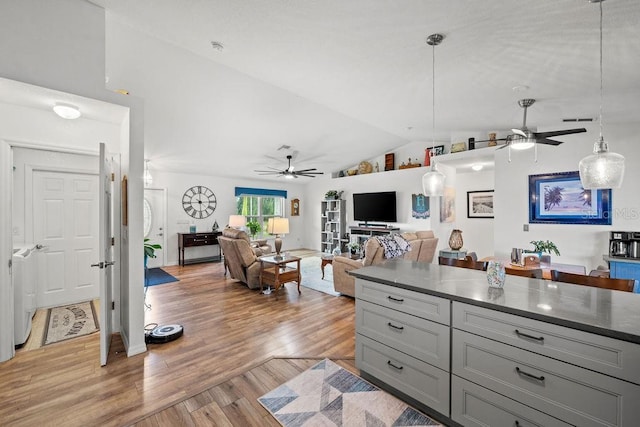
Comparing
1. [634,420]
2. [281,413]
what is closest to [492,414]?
[634,420]

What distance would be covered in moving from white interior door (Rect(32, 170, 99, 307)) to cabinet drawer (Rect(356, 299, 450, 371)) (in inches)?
156

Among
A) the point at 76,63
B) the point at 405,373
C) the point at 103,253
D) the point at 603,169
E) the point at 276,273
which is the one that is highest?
the point at 76,63

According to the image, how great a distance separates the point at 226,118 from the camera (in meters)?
4.62

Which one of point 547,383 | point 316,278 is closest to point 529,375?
point 547,383

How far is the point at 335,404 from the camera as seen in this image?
1.94m

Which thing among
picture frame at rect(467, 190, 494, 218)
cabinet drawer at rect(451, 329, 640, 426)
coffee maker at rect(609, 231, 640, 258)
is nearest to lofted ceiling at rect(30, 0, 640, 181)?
coffee maker at rect(609, 231, 640, 258)

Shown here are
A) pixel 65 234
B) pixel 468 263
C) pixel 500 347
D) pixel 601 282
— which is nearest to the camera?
pixel 500 347

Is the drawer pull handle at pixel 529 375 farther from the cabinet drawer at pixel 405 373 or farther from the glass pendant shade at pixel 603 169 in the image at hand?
the glass pendant shade at pixel 603 169

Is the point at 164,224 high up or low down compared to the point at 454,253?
up

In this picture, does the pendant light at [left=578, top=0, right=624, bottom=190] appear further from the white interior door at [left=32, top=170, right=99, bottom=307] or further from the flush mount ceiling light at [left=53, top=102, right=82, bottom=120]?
the white interior door at [left=32, top=170, right=99, bottom=307]

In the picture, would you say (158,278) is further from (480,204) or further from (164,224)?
(480,204)

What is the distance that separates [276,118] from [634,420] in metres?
4.93

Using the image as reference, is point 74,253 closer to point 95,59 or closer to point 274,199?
point 95,59

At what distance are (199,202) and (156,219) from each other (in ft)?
3.64
